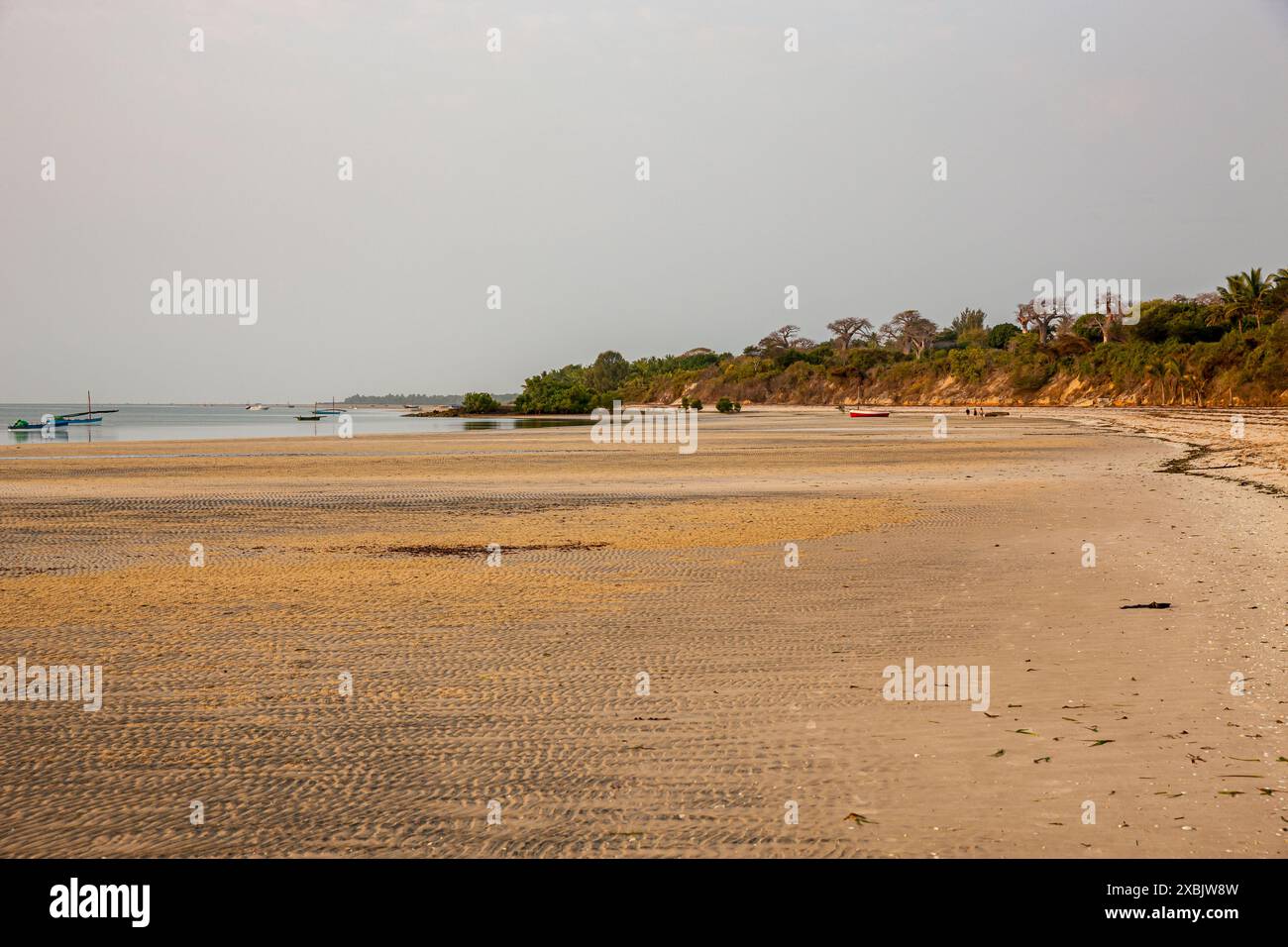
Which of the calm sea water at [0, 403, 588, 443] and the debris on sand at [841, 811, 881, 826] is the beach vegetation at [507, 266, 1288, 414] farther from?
the debris on sand at [841, 811, 881, 826]

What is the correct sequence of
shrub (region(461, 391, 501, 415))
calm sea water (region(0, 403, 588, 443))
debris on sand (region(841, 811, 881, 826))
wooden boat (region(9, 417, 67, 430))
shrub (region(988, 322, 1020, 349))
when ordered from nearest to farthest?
debris on sand (region(841, 811, 881, 826)), calm sea water (region(0, 403, 588, 443)), wooden boat (region(9, 417, 67, 430)), shrub (region(461, 391, 501, 415)), shrub (region(988, 322, 1020, 349))

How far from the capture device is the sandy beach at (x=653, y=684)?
437cm

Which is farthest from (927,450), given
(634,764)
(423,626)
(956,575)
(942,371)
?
(942,371)

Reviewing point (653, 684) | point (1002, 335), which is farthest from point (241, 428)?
point (1002, 335)

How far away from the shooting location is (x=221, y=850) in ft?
13.5

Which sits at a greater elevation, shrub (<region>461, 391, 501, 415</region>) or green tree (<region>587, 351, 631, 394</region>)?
green tree (<region>587, 351, 631, 394</region>)

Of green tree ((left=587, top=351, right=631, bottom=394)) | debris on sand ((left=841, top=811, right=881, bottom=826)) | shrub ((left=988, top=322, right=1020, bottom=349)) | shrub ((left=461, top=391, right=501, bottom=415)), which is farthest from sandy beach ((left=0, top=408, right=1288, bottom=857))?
green tree ((left=587, top=351, right=631, bottom=394))

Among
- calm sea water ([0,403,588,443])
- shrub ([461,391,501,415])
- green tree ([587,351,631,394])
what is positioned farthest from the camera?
green tree ([587,351,631,394])

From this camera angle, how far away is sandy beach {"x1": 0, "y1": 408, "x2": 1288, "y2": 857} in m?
4.37

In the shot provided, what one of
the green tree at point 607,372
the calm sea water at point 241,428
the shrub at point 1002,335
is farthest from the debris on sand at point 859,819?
the green tree at point 607,372

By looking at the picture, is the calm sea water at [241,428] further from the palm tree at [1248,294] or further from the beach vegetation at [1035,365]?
the palm tree at [1248,294]

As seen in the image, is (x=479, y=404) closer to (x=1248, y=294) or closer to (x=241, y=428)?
(x=241, y=428)

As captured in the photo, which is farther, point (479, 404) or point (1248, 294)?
point (479, 404)

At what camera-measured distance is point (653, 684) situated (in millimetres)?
6746
